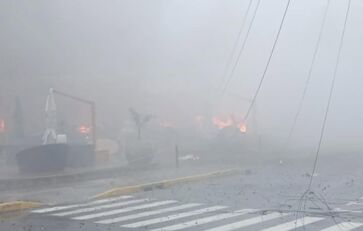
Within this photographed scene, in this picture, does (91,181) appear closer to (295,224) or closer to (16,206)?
(16,206)

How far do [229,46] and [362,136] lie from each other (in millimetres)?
4219

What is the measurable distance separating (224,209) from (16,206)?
1629 millimetres

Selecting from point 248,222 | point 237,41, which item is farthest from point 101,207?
point 237,41

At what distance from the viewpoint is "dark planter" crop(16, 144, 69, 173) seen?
7.39m

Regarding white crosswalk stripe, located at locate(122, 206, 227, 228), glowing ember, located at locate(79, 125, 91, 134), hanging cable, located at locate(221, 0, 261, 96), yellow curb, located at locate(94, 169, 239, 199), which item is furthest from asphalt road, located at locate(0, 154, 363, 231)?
glowing ember, located at locate(79, 125, 91, 134)

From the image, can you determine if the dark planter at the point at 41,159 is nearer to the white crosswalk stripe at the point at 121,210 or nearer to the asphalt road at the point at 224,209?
the asphalt road at the point at 224,209

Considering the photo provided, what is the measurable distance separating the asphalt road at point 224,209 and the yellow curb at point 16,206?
18 cm

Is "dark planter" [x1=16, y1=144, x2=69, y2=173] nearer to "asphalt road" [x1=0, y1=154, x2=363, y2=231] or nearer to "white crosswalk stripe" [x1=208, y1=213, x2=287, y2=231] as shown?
"asphalt road" [x1=0, y1=154, x2=363, y2=231]

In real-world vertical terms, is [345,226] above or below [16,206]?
below

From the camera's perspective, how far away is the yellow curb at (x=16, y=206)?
508cm

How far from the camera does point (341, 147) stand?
1142 centimetres

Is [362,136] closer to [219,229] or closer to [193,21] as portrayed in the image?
[193,21]

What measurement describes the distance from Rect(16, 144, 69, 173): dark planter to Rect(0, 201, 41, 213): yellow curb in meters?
2.06

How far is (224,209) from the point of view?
15.6 ft
